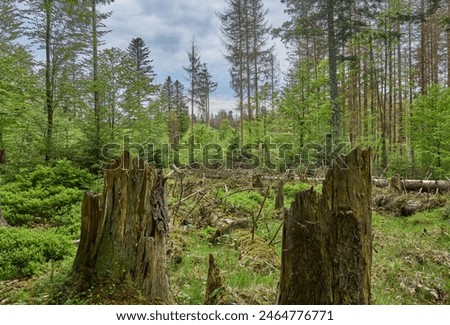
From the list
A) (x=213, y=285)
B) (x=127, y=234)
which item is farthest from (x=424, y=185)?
(x=127, y=234)

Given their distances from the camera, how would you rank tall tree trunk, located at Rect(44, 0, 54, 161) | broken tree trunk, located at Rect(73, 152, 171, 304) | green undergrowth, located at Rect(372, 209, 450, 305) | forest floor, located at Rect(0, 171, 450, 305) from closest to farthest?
broken tree trunk, located at Rect(73, 152, 171, 304) < forest floor, located at Rect(0, 171, 450, 305) < green undergrowth, located at Rect(372, 209, 450, 305) < tall tree trunk, located at Rect(44, 0, 54, 161)

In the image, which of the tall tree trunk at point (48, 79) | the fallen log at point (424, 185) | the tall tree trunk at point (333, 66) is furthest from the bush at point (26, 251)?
the tall tree trunk at point (333, 66)

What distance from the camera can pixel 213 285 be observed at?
2846 mm

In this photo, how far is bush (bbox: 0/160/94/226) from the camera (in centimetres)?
617

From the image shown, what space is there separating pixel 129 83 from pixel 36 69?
2988 millimetres

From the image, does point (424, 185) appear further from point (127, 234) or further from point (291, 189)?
point (127, 234)

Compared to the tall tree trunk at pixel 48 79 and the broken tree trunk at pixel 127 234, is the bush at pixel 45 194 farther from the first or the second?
the broken tree trunk at pixel 127 234

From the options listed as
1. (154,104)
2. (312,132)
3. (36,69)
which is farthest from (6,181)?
(312,132)

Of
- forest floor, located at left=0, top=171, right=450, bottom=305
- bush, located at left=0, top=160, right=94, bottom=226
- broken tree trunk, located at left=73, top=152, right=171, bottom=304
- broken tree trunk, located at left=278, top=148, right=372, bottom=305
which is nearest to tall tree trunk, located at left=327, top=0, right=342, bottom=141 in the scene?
forest floor, located at left=0, top=171, right=450, bottom=305

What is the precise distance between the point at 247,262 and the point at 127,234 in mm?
2191

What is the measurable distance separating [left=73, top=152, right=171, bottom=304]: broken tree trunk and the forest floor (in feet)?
0.57

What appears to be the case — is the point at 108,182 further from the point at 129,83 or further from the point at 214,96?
the point at 214,96

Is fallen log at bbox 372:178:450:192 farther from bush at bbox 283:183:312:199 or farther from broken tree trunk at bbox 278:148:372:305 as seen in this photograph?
broken tree trunk at bbox 278:148:372:305

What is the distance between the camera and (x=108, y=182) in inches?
116
